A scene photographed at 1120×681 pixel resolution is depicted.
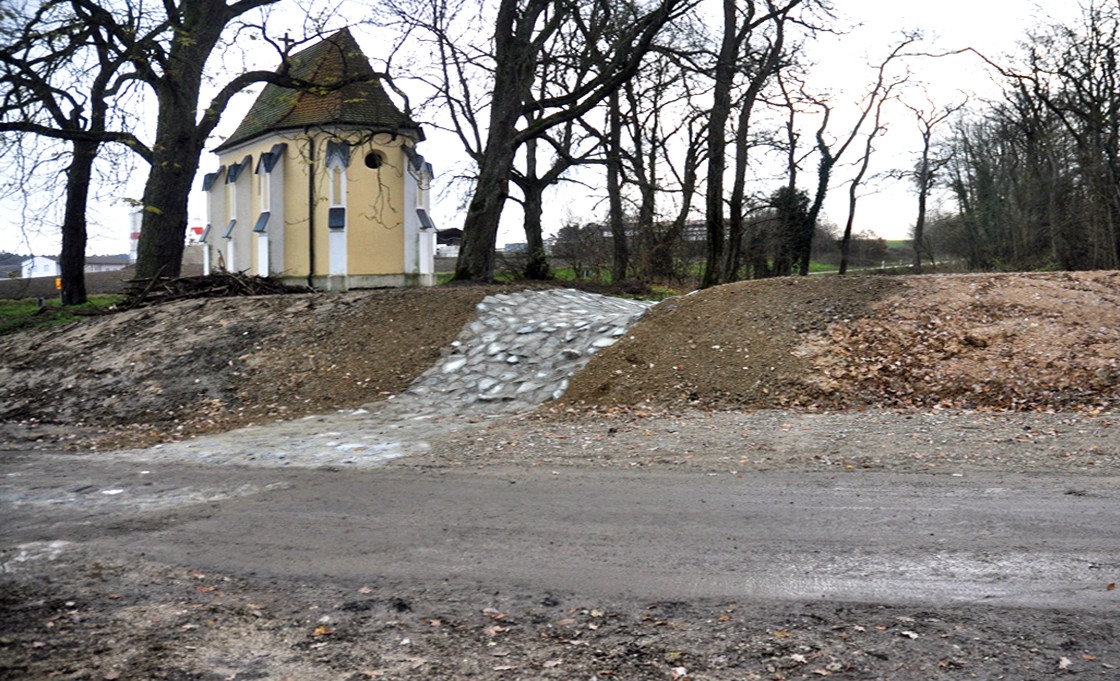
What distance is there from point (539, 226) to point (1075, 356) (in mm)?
19859

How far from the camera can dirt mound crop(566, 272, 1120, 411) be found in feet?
38.3

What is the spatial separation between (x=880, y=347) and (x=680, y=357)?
8.85ft

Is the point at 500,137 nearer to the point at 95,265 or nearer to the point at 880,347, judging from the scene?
the point at 880,347

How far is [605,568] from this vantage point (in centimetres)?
566

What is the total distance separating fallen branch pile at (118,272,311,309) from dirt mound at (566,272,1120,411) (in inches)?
365

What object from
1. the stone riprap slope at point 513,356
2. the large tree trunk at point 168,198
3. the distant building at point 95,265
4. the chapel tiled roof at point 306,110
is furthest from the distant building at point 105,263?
the stone riprap slope at point 513,356

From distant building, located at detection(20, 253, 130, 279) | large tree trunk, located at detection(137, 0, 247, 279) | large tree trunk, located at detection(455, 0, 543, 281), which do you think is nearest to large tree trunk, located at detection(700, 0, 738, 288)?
large tree trunk, located at detection(455, 0, 543, 281)

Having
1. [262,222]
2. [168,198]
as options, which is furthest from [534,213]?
[168,198]

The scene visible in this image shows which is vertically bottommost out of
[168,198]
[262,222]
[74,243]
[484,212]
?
[74,243]

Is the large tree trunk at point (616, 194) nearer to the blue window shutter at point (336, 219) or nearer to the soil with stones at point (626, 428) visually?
the blue window shutter at point (336, 219)

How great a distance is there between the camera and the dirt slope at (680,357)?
11.9 metres

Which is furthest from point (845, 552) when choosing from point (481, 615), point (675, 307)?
point (675, 307)

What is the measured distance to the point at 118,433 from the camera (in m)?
12.1

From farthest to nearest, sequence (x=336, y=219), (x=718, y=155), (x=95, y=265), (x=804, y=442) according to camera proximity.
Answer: (x=95, y=265)
(x=336, y=219)
(x=718, y=155)
(x=804, y=442)
